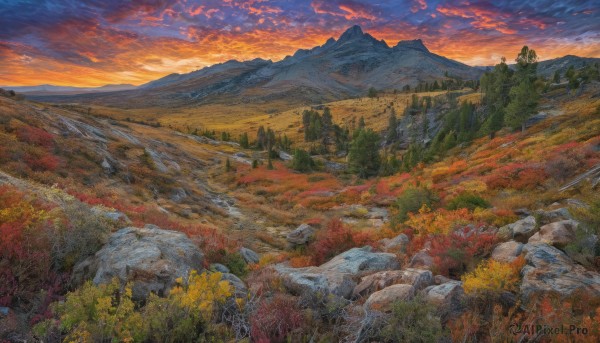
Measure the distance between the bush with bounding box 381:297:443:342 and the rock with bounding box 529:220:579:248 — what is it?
5.80 meters

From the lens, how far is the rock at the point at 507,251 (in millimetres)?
8695

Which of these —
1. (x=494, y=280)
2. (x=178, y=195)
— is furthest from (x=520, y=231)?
(x=178, y=195)

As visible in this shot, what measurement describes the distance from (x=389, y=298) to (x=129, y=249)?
6.60 m

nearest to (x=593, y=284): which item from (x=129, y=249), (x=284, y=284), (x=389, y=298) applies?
(x=389, y=298)

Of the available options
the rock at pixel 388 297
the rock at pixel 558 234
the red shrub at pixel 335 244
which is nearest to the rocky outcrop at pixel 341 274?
the rock at pixel 388 297

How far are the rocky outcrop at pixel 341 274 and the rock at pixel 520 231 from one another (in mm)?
4301

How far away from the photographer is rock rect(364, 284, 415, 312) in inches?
234

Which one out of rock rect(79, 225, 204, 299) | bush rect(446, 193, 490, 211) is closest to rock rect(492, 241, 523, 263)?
bush rect(446, 193, 490, 211)

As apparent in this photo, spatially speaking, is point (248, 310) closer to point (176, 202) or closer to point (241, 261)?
point (241, 261)

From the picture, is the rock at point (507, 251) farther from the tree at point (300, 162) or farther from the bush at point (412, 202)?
the tree at point (300, 162)

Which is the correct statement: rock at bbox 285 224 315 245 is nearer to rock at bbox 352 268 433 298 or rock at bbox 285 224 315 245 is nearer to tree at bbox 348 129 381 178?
rock at bbox 352 268 433 298

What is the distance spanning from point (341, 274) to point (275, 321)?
3172 mm

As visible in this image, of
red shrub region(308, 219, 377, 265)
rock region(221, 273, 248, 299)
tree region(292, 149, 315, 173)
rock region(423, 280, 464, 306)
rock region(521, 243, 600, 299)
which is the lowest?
tree region(292, 149, 315, 173)

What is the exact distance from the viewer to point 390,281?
740 cm
